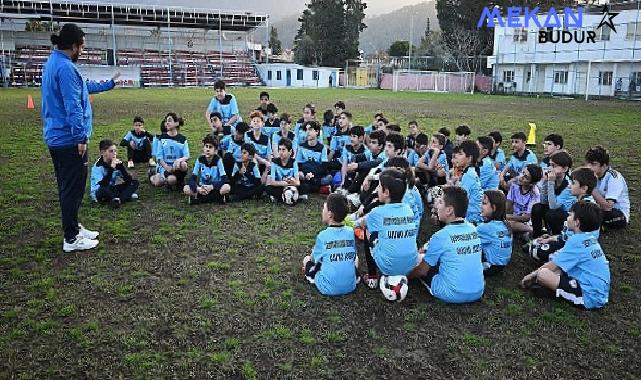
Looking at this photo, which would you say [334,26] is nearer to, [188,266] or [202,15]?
[202,15]

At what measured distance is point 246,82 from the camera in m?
58.7

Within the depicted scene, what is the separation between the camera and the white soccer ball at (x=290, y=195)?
8547mm

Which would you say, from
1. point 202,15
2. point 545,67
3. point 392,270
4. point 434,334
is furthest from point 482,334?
point 202,15

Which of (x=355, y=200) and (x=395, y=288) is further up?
(x=355, y=200)

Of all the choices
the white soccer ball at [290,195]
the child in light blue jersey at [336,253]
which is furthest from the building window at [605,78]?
the child in light blue jersey at [336,253]

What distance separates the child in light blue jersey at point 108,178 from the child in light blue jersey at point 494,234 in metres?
5.64

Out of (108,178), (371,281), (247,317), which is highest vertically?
(108,178)

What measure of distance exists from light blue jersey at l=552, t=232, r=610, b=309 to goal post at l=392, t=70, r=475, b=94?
47.9 metres

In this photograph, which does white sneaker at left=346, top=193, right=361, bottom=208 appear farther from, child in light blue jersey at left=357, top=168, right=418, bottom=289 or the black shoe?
the black shoe

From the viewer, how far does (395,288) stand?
4.93 meters

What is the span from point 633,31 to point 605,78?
12.6 ft

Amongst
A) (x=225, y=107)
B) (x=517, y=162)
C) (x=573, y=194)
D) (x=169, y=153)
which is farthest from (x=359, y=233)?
(x=225, y=107)

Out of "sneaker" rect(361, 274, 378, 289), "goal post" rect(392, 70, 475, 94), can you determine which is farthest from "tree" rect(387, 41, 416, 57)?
"sneaker" rect(361, 274, 378, 289)

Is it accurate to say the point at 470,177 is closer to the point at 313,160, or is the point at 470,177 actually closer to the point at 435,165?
the point at 435,165
